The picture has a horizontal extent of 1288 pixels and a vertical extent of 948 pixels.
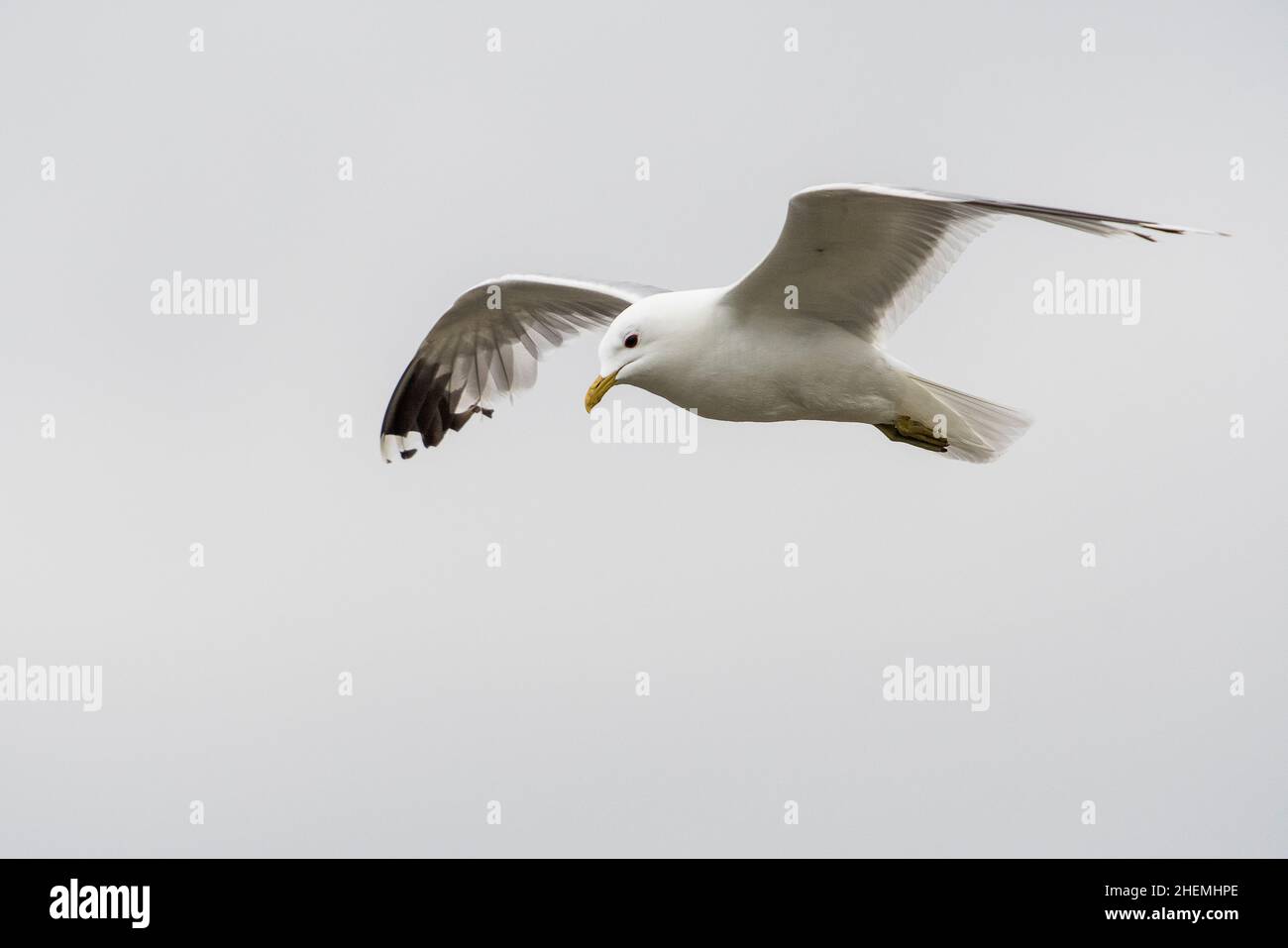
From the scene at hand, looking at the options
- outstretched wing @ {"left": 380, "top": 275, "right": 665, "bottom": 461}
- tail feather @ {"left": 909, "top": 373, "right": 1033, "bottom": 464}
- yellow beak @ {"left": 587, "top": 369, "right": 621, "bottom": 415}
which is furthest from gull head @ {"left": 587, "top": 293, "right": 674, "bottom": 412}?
outstretched wing @ {"left": 380, "top": 275, "right": 665, "bottom": 461}

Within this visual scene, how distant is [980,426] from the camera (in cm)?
682

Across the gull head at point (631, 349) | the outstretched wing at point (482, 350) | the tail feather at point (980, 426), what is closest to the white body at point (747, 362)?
the gull head at point (631, 349)

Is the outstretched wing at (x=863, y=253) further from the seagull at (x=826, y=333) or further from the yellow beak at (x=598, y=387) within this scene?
the yellow beak at (x=598, y=387)

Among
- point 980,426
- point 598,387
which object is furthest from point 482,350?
point 980,426

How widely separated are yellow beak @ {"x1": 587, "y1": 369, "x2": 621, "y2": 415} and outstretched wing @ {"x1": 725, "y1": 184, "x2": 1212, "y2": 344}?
0.53 meters

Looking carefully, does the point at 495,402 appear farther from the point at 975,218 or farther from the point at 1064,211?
the point at 1064,211

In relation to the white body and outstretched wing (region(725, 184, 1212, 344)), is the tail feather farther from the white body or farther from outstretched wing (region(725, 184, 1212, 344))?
outstretched wing (region(725, 184, 1212, 344))

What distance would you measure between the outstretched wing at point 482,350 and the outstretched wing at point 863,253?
1564 mm

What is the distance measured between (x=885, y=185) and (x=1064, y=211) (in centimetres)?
78

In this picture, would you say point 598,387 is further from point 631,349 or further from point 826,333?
point 826,333

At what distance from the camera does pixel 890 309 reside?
646cm

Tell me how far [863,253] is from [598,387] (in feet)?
3.59

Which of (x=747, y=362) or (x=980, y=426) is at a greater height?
(x=747, y=362)

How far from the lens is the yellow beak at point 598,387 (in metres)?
6.21
